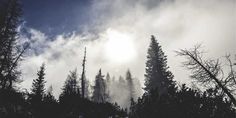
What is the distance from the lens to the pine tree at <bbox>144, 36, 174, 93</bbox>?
111 ft

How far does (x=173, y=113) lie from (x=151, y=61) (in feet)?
94.2

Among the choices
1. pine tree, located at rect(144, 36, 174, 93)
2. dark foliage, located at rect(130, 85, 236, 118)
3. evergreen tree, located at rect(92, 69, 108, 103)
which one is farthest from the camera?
evergreen tree, located at rect(92, 69, 108, 103)

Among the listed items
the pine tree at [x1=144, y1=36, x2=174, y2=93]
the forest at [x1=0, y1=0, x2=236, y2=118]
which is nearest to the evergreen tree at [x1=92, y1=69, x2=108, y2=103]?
the pine tree at [x1=144, y1=36, x2=174, y2=93]

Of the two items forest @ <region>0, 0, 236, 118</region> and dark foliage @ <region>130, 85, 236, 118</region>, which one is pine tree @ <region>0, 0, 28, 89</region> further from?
dark foliage @ <region>130, 85, 236, 118</region>

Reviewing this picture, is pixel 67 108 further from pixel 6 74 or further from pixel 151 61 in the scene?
pixel 151 61

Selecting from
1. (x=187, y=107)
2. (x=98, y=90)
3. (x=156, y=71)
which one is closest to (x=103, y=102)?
(x=187, y=107)

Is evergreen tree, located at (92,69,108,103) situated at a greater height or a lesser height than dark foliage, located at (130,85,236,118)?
greater

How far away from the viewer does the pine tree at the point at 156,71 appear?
33.7 meters

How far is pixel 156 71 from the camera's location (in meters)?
36.0

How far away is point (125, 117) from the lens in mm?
16703

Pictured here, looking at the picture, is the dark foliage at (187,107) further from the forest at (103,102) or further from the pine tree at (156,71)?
the pine tree at (156,71)

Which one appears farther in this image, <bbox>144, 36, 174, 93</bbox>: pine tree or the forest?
<bbox>144, 36, 174, 93</bbox>: pine tree

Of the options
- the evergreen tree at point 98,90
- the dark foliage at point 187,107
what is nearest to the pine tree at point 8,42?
the dark foliage at point 187,107

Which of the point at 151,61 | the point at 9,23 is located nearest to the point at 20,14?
the point at 9,23
